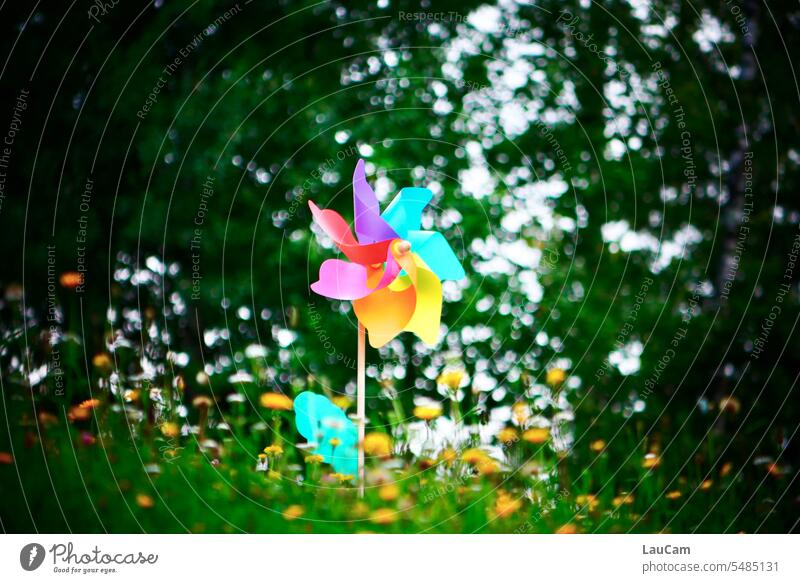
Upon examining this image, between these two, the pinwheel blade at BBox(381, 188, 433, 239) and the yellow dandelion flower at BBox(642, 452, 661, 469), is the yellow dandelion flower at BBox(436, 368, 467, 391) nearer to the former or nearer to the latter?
the pinwheel blade at BBox(381, 188, 433, 239)

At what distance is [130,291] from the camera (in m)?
4.45

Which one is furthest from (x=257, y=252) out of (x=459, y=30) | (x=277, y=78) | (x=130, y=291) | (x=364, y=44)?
(x=459, y=30)

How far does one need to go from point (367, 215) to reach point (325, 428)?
0.82 meters

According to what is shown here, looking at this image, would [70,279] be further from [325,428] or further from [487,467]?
[487,467]

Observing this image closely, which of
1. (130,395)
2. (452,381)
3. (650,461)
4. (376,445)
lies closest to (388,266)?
(452,381)

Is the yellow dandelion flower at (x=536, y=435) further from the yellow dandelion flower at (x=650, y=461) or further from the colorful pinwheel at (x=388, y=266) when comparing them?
the colorful pinwheel at (x=388, y=266)

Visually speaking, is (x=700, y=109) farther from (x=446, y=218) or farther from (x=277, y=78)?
(x=277, y=78)

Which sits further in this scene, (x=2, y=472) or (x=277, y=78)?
(x=277, y=78)

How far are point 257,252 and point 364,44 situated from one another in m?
1.45

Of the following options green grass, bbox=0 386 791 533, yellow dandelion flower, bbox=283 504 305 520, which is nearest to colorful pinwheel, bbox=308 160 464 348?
green grass, bbox=0 386 791 533

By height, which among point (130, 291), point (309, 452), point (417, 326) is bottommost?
point (309, 452)

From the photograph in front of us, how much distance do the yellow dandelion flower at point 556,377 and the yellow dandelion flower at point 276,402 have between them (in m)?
1.49

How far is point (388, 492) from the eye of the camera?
8.38 feet

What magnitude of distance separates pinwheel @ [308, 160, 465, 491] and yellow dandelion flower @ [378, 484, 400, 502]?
18 cm
